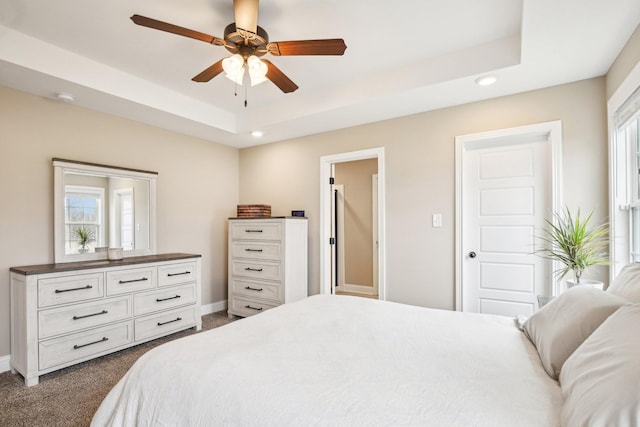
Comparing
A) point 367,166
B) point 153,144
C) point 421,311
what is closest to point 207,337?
point 421,311

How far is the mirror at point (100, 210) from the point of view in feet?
9.92

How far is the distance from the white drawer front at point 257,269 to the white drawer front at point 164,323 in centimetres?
73

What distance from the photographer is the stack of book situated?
422cm

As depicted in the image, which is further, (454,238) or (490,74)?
(454,238)

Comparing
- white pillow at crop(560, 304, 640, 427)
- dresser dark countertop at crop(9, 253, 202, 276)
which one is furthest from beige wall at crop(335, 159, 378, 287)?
white pillow at crop(560, 304, 640, 427)

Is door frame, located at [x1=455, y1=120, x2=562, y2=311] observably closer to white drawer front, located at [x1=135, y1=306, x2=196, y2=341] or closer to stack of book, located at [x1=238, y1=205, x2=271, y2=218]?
stack of book, located at [x1=238, y1=205, x2=271, y2=218]

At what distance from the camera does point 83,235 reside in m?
3.17

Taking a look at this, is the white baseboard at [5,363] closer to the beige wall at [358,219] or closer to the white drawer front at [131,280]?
the white drawer front at [131,280]

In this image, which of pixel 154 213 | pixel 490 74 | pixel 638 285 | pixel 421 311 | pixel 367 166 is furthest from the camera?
pixel 367 166

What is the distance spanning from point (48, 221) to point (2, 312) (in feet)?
2.65

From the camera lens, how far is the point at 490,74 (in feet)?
8.30

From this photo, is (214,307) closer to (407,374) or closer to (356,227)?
(356,227)

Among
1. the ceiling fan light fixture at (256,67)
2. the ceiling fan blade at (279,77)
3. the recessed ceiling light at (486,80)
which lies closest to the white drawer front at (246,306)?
the ceiling fan blade at (279,77)

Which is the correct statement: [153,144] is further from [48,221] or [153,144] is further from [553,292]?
[553,292]
